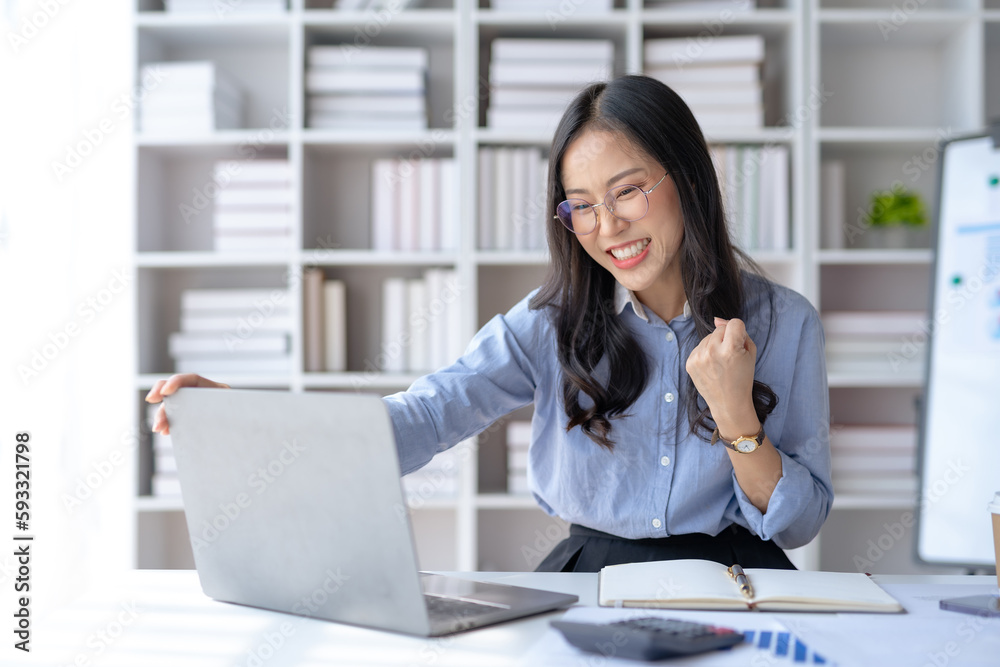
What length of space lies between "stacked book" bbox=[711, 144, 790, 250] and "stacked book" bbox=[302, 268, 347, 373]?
1201mm

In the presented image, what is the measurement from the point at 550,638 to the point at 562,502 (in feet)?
2.03

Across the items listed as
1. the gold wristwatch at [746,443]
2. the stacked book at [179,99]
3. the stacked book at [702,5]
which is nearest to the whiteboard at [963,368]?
the stacked book at [702,5]

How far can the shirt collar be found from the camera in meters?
→ 1.50

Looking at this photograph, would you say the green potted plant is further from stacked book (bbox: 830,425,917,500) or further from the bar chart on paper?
the bar chart on paper

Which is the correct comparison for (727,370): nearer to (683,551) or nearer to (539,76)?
(683,551)

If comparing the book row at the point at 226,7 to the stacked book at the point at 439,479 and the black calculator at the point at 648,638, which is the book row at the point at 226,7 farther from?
the black calculator at the point at 648,638

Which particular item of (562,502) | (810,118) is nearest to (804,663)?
(562,502)

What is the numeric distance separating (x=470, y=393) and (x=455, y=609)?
549 millimetres

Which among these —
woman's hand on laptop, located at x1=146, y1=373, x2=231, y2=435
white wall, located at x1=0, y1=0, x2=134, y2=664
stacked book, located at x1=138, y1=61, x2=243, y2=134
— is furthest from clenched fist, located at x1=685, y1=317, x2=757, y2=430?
stacked book, located at x1=138, y1=61, x2=243, y2=134

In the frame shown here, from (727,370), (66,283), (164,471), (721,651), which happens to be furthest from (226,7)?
(721,651)

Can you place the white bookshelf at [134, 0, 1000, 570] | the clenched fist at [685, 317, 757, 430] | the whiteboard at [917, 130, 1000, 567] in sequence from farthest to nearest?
the white bookshelf at [134, 0, 1000, 570], the whiteboard at [917, 130, 1000, 567], the clenched fist at [685, 317, 757, 430]

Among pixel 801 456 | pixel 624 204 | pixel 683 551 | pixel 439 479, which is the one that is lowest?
pixel 439 479

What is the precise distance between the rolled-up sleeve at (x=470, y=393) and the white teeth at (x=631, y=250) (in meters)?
0.21

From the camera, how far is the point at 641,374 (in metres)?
1.46
